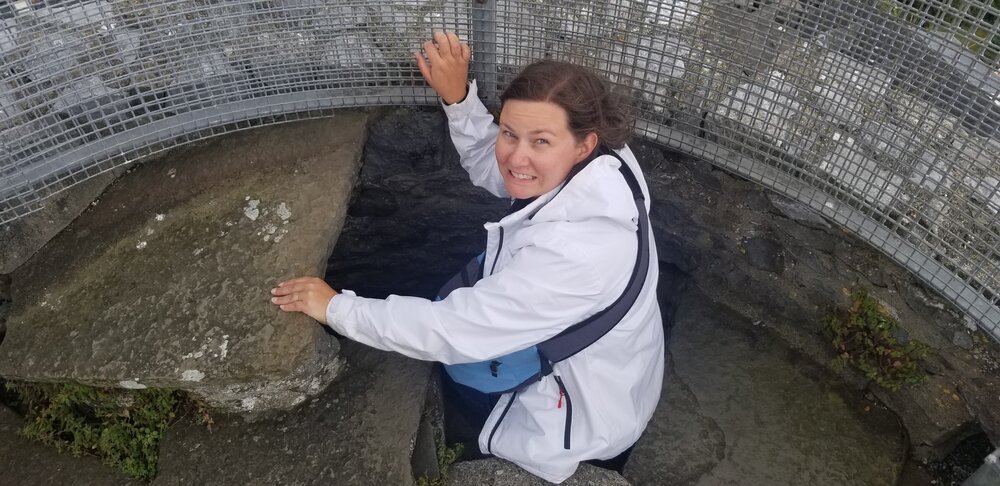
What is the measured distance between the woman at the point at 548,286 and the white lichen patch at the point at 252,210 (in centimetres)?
45

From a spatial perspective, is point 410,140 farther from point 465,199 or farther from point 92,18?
point 92,18

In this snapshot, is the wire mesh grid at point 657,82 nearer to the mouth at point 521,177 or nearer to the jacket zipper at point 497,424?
the mouth at point 521,177

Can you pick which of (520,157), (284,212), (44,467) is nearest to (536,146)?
(520,157)

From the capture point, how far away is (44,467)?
3119mm

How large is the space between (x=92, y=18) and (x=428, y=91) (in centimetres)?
Answer: 150

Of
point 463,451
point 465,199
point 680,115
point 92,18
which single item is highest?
point 92,18

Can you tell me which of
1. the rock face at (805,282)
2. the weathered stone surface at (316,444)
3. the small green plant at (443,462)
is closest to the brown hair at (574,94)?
the rock face at (805,282)

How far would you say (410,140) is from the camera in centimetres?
368

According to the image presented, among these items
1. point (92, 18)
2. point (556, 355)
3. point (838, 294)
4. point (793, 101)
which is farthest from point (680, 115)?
point (92, 18)

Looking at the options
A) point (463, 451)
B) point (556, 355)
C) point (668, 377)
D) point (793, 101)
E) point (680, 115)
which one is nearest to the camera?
point (556, 355)

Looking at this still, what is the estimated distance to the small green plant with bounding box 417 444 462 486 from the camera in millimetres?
3178

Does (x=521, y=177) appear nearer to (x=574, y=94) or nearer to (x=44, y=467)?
(x=574, y=94)

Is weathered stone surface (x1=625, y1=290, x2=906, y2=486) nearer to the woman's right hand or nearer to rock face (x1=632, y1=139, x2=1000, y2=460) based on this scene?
rock face (x1=632, y1=139, x2=1000, y2=460)

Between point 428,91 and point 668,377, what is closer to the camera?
point 428,91
